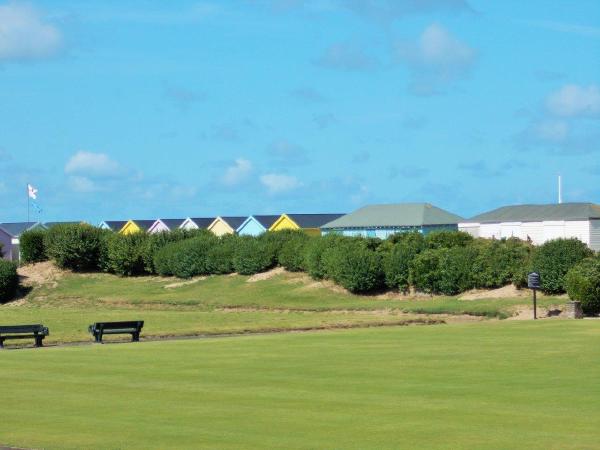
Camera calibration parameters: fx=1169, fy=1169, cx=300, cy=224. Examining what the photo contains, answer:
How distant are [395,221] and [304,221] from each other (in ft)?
52.3

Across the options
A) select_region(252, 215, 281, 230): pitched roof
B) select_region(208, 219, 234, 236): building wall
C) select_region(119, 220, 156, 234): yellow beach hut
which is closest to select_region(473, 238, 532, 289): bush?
select_region(252, 215, 281, 230): pitched roof

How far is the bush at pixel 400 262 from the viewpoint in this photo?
225ft

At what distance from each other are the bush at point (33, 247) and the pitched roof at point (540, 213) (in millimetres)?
37102

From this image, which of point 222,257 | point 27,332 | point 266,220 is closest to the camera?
point 27,332

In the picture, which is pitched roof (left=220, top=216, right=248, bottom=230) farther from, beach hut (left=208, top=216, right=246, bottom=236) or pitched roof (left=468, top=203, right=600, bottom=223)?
pitched roof (left=468, top=203, right=600, bottom=223)

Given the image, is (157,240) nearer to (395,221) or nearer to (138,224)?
(395,221)

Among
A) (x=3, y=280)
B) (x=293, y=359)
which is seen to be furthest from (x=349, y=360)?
(x=3, y=280)

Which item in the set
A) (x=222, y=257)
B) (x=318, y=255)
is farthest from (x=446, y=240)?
(x=222, y=257)

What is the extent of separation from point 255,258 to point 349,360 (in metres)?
50.2

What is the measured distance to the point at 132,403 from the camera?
22312mm

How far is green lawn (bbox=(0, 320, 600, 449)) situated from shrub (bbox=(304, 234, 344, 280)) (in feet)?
121

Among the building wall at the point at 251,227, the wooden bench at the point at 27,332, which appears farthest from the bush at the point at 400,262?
the building wall at the point at 251,227

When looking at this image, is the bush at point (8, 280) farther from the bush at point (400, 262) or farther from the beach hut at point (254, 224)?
the beach hut at point (254, 224)

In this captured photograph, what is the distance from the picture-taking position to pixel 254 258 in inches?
3177
